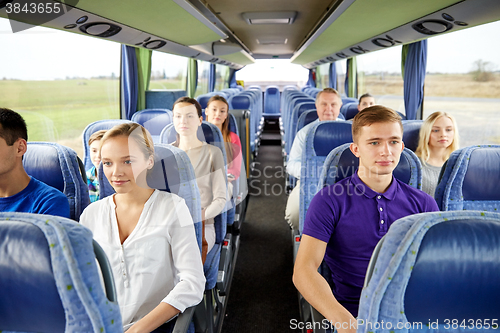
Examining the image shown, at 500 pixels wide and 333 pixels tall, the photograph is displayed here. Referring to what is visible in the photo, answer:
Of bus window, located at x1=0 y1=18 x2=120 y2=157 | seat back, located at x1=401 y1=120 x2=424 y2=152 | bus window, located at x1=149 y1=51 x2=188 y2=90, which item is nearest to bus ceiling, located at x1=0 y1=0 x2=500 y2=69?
bus window, located at x1=0 y1=18 x2=120 y2=157

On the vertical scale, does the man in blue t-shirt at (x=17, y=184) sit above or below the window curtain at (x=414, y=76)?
below

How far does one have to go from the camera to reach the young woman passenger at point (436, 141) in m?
2.44

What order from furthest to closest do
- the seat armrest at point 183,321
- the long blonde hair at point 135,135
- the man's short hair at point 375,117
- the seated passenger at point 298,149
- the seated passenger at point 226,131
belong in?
the seated passenger at point 226,131 < the seated passenger at point 298,149 < the man's short hair at point 375,117 < the long blonde hair at point 135,135 < the seat armrest at point 183,321

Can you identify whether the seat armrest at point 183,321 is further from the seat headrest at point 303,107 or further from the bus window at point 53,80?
the seat headrest at point 303,107

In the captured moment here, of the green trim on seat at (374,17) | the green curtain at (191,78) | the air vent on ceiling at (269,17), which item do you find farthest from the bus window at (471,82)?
the green curtain at (191,78)

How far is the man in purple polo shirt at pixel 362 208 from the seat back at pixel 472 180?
1.25ft

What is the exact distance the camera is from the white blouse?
52.7 inches

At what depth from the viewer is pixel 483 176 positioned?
Result: 1.76 meters

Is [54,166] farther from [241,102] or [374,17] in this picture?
[241,102]

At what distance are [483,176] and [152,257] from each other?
1.75m

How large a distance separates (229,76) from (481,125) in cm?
1206

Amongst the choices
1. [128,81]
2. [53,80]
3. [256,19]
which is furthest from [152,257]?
[256,19]

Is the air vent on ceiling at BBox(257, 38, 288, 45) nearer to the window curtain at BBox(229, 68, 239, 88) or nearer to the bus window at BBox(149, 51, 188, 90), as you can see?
the bus window at BBox(149, 51, 188, 90)

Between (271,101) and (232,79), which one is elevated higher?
(232,79)
